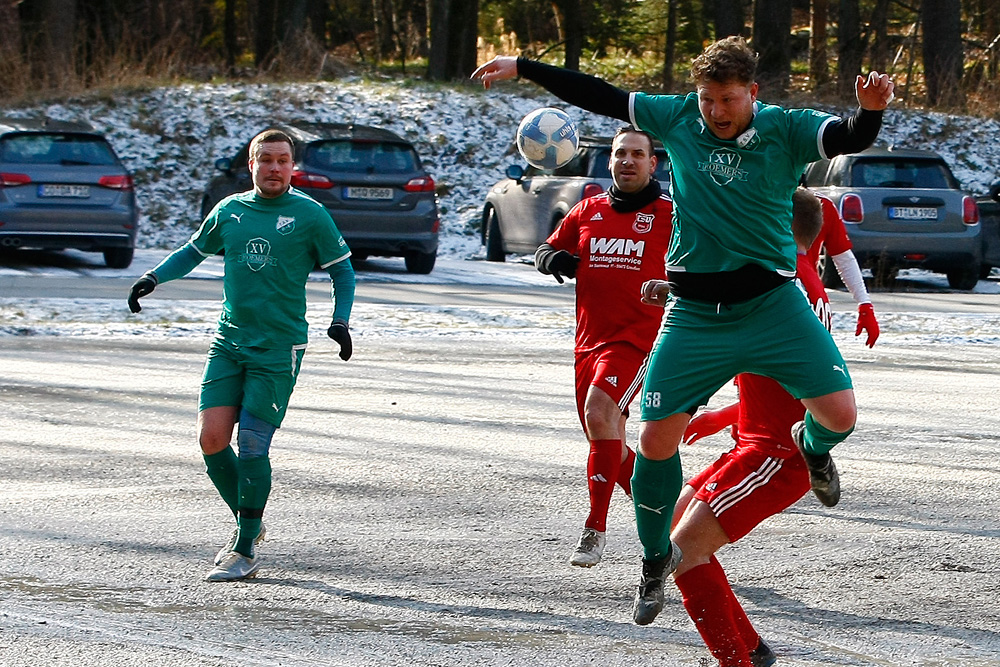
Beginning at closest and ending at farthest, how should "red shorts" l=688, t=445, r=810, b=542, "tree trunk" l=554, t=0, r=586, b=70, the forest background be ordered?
1. "red shorts" l=688, t=445, r=810, b=542
2. the forest background
3. "tree trunk" l=554, t=0, r=586, b=70

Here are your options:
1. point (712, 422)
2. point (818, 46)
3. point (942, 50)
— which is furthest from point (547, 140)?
point (818, 46)

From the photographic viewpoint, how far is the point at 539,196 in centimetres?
1969

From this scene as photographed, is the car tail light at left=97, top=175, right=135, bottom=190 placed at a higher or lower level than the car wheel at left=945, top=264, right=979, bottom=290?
higher

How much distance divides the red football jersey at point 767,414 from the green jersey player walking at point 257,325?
170cm

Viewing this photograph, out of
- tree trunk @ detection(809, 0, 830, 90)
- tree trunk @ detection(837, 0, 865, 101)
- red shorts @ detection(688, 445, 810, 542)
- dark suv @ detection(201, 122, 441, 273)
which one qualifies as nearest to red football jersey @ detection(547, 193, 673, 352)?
red shorts @ detection(688, 445, 810, 542)

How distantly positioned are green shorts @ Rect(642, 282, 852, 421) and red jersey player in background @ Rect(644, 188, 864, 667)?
36 centimetres

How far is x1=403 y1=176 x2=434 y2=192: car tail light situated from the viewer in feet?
61.8

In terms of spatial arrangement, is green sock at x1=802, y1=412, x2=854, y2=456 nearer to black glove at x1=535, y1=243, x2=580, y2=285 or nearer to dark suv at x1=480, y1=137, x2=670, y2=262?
black glove at x1=535, y1=243, x2=580, y2=285

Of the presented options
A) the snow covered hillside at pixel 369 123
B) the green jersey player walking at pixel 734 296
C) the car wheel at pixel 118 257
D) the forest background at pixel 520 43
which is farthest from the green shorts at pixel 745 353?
the forest background at pixel 520 43

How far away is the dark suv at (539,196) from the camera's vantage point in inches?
728

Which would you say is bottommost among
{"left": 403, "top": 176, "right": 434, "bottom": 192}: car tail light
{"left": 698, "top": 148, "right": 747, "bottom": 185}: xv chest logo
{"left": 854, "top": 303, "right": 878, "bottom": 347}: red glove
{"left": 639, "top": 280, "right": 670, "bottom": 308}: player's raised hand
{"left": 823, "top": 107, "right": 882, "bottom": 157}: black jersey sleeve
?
{"left": 403, "top": 176, "right": 434, "bottom": 192}: car tail light

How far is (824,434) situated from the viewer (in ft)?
15.3

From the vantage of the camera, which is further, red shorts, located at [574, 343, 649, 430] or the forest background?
the forest background

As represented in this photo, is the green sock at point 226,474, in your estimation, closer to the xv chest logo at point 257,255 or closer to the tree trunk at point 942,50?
the xv chest logo at point 257,255
